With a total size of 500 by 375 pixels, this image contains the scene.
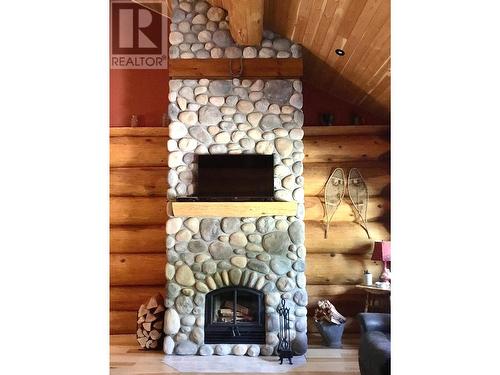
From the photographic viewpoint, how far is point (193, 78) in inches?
203

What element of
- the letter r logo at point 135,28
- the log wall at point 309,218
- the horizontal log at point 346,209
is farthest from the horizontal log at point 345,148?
the letter r logo at point 135,28

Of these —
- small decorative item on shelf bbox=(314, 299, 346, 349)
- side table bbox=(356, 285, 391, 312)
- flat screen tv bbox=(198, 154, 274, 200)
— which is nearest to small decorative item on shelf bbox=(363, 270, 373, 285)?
side table bbox=(356, 285, 391, 312)

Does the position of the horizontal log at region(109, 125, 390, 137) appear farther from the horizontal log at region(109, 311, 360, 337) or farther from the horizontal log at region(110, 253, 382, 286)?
the horizontal log at region(109, 311, 360, 337)

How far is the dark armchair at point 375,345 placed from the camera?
118 inches

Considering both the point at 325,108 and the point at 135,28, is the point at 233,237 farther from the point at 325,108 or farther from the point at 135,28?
the point at 135,28

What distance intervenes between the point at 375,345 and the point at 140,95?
13.3 ft

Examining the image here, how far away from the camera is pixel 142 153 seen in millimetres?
5891

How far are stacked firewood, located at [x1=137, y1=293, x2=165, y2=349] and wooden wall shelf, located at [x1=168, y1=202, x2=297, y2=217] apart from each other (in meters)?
1.05

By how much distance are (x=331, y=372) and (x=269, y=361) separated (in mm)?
649

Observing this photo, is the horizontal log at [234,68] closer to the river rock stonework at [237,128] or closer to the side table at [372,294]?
the river rock stonework at [237,128]

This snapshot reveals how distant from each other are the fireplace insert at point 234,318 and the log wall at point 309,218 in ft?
3.05
